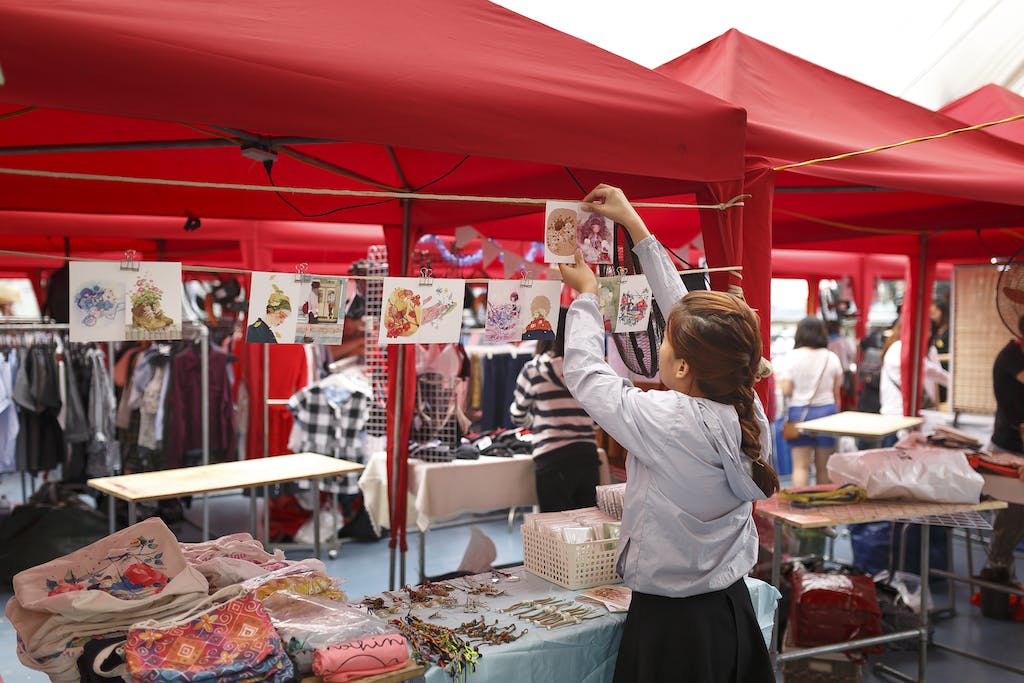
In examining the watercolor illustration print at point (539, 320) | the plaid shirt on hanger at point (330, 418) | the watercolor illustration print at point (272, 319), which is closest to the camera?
the watercolor illustration print at point (272, 319)

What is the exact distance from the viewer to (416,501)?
437 cm

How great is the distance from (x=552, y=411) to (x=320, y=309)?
2293mm

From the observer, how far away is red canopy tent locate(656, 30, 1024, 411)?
284 cm

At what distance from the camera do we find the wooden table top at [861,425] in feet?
16.9

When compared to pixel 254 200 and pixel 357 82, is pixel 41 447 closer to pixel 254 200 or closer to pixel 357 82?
pixel 254 200

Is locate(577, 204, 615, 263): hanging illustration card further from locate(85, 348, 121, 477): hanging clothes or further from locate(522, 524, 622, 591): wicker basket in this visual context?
locate(85, 348, 121, 477): hanging clothes

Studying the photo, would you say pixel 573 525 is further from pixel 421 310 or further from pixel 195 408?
pixel 195 408

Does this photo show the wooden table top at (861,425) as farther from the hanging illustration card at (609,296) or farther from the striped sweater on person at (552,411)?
the hanging illustration card at (609,296)

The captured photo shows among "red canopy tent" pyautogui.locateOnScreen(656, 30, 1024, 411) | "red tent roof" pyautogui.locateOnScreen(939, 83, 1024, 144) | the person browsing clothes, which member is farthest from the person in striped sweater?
"red tent roof" pyautogui.locateOnScreen(939, 83, 1024, 144)

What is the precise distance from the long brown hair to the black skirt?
36 centimetres

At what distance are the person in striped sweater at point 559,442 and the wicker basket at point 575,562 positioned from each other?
5.50ft

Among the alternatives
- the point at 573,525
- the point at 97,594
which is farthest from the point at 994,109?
the point at 97,594

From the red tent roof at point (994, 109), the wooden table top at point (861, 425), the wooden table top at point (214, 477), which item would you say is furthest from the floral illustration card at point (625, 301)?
the wooden table top at point (861, 425)

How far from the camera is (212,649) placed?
1.83 metres
